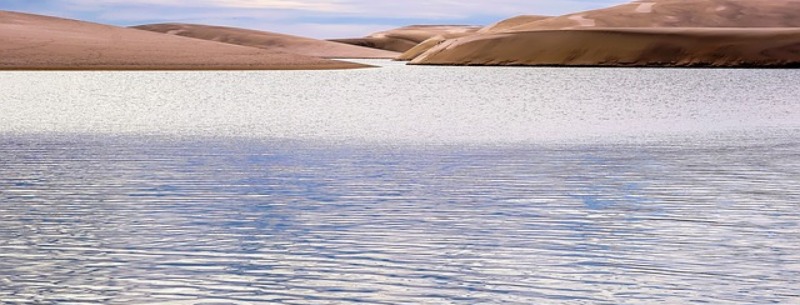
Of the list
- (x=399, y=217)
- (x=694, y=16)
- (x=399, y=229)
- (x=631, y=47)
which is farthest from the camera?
(x=694, y=16)

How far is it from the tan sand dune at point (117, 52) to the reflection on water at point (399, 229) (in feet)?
272

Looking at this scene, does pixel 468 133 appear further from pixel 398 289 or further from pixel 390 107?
pixel 398 289

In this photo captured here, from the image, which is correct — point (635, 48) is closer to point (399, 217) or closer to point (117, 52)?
point (117, 52)

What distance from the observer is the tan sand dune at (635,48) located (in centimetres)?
12425

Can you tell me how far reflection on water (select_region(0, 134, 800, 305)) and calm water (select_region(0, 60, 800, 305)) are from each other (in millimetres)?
27

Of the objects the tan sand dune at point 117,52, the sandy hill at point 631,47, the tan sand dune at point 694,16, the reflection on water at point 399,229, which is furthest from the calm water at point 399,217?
the tan sand dune at point 694,16

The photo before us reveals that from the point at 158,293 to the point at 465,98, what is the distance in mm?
40067

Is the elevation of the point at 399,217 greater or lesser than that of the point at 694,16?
greater

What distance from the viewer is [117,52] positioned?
352ft

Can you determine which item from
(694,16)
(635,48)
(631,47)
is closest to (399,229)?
(635,48)

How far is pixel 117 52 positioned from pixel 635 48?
166 ft

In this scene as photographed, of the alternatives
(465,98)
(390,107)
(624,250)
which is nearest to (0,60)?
(465,98)

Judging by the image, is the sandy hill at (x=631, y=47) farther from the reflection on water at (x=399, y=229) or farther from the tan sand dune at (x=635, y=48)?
the reflection on water at (x=399, y=229)

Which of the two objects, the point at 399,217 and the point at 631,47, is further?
the point at 631,47
